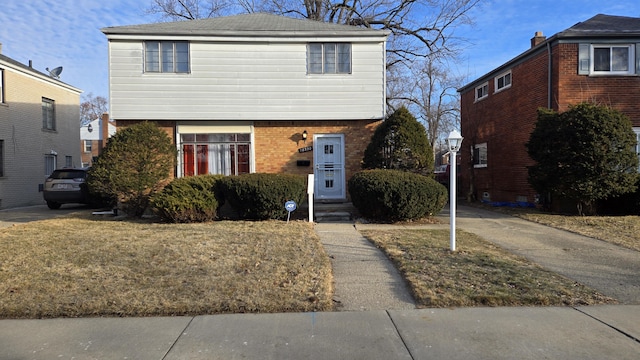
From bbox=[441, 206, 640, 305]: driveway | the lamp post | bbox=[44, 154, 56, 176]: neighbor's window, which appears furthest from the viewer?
bbox=[44, 154, 56, 176]: neighbor's window

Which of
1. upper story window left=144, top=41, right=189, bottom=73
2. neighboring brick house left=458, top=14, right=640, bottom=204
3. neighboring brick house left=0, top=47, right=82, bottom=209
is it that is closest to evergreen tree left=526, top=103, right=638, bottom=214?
neighboring brick house left=458, top=14, right=640, bottom=204

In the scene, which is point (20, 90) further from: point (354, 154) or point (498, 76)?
point (498, 76)

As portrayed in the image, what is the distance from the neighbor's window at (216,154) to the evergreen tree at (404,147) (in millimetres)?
4658

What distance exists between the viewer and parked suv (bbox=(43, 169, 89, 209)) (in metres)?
15.7

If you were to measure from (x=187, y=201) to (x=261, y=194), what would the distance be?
184 centimetres

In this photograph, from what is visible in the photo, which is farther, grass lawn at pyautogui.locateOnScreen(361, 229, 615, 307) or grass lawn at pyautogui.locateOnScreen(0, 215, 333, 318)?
grass lawn at pyautogui.locateOnScreen(361, 229, 615, 307)

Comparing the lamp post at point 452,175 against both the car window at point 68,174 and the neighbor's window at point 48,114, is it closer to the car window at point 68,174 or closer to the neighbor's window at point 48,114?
the car window at point 68,174

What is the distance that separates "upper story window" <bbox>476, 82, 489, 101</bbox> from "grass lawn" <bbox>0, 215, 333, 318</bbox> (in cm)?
1407

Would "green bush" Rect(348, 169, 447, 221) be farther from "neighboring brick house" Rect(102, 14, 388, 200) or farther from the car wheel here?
the car wheel

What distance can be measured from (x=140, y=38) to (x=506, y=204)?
1393 cm

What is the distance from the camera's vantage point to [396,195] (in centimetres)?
1061

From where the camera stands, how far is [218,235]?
344 inches

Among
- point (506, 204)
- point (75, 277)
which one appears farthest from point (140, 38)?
point (506, 204)

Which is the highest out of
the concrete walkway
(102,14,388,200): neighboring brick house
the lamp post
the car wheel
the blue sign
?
(102,14,388,200): neighboring brick house
